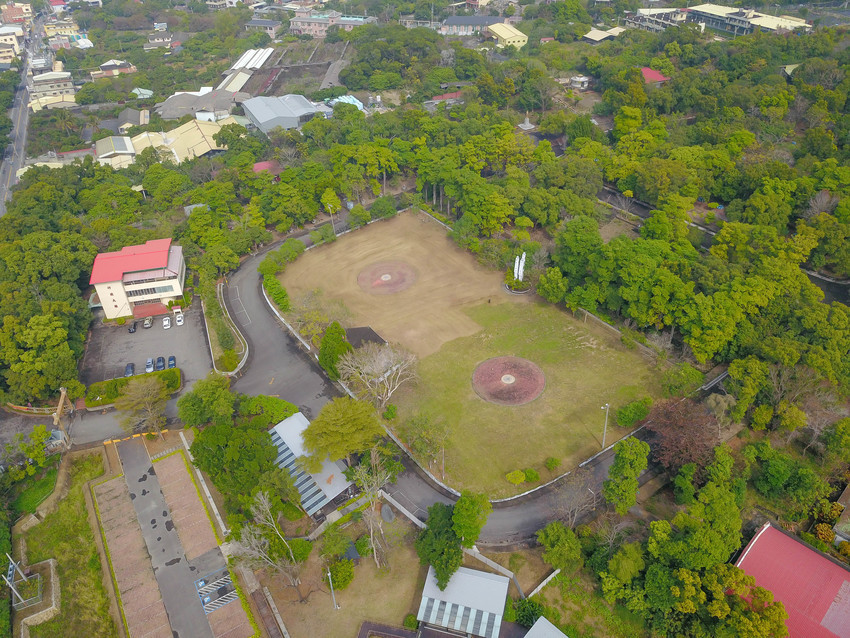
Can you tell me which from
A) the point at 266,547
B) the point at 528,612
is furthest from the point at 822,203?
the point at 266,547

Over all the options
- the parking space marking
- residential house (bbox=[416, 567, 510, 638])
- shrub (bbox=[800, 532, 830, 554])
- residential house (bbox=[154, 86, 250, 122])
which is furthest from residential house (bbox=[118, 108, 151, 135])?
shrub (bbox=[800, 532, 830, 554])

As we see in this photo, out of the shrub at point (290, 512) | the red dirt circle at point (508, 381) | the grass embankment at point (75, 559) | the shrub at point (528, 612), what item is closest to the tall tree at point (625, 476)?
the shrub at point (528, 612)

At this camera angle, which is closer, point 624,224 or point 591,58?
point 624,224

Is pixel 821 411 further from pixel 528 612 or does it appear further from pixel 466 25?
pixel 466 25

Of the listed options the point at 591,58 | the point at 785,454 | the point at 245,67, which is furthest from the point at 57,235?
the point at 591,58

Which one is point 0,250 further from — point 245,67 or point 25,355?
point 245,67
